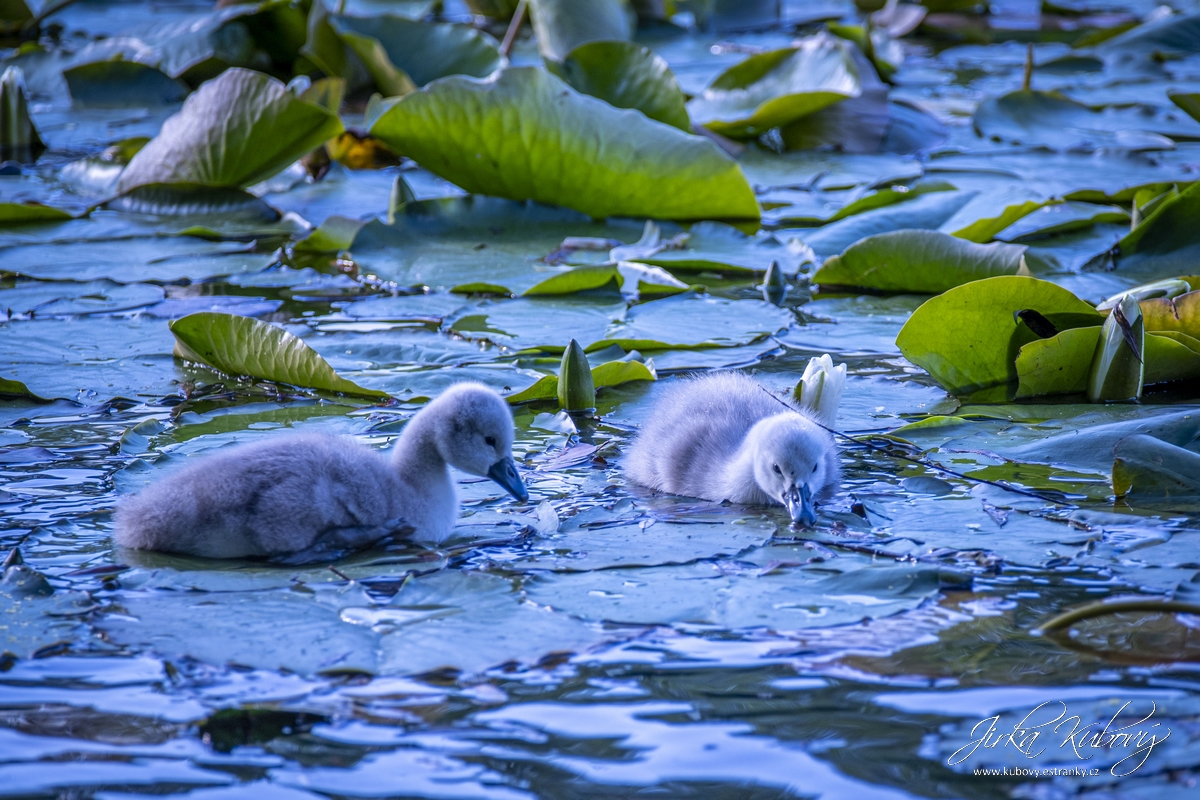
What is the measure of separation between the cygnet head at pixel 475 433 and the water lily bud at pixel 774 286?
2.17 metres

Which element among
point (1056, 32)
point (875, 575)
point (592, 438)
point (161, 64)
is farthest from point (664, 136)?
point (1056, 32)

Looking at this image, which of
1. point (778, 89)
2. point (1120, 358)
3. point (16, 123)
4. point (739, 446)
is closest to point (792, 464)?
point (739, 446)

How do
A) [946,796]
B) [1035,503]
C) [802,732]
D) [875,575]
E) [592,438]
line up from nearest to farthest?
[946,796] → [802,732] → [875,575] → [1035,503] → [592,438]

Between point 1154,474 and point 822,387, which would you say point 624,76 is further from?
point 1154,474

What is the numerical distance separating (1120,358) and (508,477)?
1.99m

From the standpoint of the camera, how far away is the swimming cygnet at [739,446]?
11.0 feet

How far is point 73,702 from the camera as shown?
2426 mm

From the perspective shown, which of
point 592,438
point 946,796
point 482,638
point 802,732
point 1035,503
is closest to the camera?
point 946,796

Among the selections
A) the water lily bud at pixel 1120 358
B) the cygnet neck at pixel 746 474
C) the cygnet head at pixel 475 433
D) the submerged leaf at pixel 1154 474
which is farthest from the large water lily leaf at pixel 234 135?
the submerged leaf at pixel 1154 474

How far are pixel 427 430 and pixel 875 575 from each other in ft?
4.02

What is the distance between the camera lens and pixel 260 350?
13.9ft

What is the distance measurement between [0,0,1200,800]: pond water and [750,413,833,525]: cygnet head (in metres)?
0.09

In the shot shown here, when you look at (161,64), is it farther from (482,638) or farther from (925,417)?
(482,638)

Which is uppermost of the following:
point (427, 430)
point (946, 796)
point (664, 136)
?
point (664, 136)
